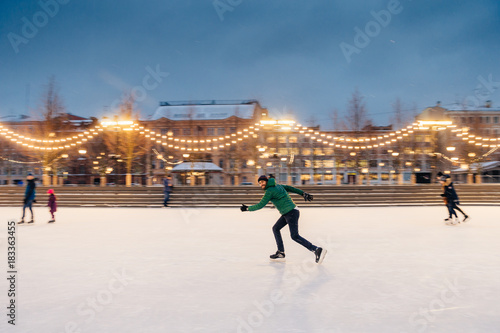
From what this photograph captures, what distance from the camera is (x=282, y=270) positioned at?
18.2 feet

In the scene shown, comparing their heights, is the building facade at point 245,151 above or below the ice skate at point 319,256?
above

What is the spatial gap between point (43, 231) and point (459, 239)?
35.8 ft

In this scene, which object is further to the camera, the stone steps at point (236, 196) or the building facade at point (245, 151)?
the building facade at point (245, 151)

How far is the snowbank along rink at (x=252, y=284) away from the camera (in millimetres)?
3459

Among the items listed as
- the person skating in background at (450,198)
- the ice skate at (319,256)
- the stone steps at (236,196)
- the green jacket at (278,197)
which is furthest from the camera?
the stone steps at (236,196)

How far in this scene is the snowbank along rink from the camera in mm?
3459

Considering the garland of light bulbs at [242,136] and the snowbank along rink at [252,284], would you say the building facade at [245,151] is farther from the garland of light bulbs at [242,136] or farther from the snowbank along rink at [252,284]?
the snowbank along rink at [252,284]

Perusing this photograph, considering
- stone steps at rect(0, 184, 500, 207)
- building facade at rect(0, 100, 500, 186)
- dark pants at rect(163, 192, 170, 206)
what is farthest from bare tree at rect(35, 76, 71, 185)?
dark pants at rect(163, 192, 170, 206)

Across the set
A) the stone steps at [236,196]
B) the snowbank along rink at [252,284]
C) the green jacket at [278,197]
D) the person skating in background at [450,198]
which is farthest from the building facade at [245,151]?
the green jacket at [278,197]

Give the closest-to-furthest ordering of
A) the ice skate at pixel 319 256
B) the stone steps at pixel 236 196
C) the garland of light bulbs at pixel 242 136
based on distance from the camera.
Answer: the ice skate at pixel 319 256 → the stone steps at pixel 236 196 → the garland of light bulbs at pixel 242 136

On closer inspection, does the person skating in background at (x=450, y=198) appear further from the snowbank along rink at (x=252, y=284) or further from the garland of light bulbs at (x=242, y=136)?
the garland of light bulbs at (x=242, y=136)

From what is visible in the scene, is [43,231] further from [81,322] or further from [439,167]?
[439,167]

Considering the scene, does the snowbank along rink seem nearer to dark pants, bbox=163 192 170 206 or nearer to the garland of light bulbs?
dark pants, bbox=163 192 170 206

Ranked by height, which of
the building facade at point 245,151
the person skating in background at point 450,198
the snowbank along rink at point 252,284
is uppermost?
the building facade at point 245,151
